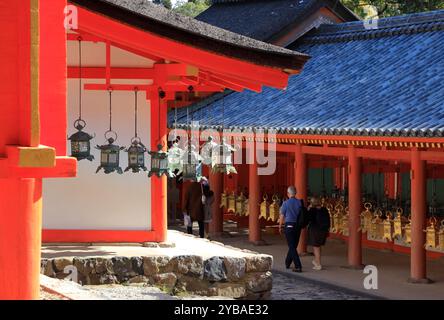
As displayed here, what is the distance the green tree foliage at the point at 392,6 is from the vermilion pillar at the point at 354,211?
19939 mm

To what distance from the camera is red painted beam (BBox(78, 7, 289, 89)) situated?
491 inches

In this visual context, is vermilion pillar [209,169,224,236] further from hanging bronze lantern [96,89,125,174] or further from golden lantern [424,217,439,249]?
hanging bronze lantern [96,89,125,174]

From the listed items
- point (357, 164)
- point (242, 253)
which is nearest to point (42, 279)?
point (242, 253)

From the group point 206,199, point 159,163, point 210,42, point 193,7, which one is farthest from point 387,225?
point 193,7

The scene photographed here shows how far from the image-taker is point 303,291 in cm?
1655

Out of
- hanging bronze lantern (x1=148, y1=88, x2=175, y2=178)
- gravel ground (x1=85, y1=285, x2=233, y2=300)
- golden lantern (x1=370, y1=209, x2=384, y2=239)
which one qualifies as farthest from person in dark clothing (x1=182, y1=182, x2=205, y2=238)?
gravel ground (x1=85, y1=285, x2=233, y2=300)

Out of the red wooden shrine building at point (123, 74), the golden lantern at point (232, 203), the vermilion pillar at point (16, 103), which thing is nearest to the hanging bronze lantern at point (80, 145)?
Answer: the red wooden shrine building at point (123, 74)

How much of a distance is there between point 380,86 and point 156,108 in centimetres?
710

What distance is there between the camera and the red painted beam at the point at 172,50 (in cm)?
1248

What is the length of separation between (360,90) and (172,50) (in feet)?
27.6

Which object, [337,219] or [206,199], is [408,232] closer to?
[337,219]

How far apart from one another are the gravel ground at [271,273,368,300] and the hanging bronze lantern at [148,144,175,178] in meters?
2.75

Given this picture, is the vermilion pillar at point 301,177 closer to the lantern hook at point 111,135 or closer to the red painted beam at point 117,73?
the lantern hook at point 111,135
